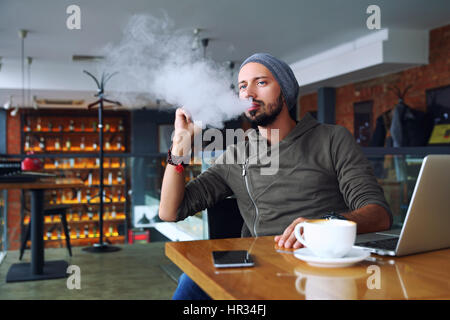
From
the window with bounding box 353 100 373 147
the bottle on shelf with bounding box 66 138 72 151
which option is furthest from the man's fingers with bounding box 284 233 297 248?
the bottle on shelf with bounding box 66 138 72 151

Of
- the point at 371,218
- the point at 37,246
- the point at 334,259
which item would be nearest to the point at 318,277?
the point at 334,259

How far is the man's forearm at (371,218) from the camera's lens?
4.02 feet

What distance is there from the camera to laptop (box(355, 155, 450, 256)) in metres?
0.88

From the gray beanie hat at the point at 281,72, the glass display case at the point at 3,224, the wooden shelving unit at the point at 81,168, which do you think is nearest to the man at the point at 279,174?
the gray beanie hat at the point at 281,72

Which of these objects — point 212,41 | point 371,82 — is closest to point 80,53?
point 212,41

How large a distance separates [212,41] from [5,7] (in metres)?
2.55

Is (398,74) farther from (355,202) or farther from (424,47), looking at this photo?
(355,202)

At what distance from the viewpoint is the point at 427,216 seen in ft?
3.02

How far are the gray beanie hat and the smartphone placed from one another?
2.53 feet

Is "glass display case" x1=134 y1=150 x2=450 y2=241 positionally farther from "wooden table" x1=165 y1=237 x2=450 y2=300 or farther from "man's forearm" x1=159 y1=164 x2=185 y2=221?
"wooden table" x1=165 y1=237 x2=450 y2=300

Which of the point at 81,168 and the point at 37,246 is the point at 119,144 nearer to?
the point at 81,168

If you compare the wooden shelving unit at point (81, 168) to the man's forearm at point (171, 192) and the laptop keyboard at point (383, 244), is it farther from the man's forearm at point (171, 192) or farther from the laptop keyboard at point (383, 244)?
the laptop keyboard at point (383, 244)

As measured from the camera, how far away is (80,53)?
669 cm

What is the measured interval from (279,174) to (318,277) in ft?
2.37
